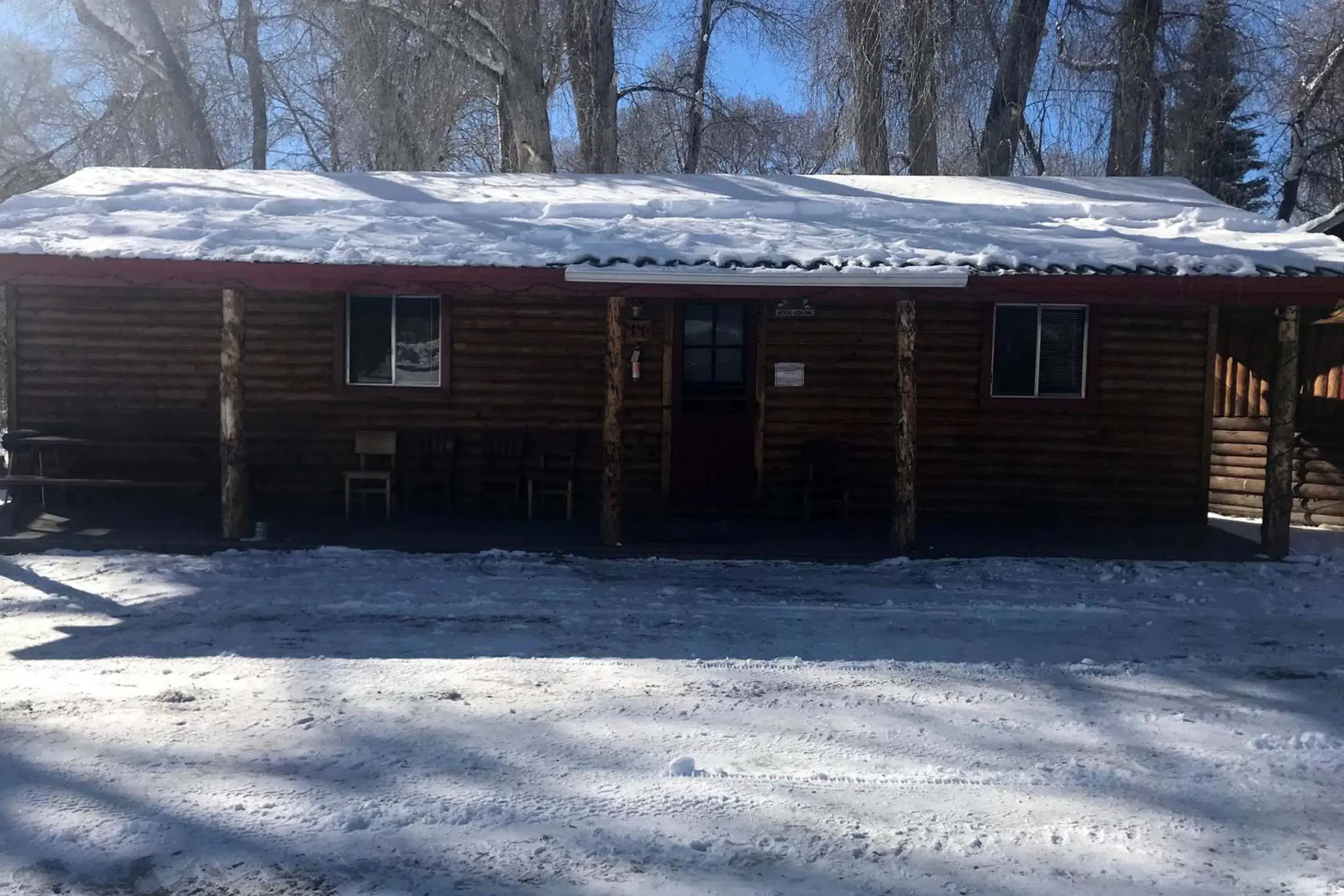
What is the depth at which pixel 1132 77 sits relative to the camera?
1761 centimetres

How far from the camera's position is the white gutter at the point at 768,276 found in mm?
8906

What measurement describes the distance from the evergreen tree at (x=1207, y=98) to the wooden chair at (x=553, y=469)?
12719 millimetres

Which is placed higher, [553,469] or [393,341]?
[393,341]

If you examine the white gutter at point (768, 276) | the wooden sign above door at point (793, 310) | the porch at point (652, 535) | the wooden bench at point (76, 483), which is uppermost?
the white gutter at point (768, 276)

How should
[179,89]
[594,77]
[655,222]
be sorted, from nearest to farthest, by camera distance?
[655,222] → [594,77] → [179,89]

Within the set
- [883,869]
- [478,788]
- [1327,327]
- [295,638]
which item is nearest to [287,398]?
[295,638]

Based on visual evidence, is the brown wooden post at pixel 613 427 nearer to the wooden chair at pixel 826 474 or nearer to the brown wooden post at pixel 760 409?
the brown wooden post at pixel 760 409

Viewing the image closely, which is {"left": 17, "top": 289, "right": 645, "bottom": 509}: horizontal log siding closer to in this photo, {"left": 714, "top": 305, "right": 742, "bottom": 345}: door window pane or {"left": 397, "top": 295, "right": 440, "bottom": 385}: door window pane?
{"left": 397, "top": 295, "right": 440, "bottom": 385}: door window pane

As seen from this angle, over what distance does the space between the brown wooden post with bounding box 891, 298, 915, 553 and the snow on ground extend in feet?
4.00

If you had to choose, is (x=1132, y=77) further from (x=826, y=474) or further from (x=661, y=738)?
(x=661, y=738)

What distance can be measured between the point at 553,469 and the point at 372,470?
1.82 m

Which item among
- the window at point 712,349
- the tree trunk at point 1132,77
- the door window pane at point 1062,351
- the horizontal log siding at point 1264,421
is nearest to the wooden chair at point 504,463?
the window at point 712,349

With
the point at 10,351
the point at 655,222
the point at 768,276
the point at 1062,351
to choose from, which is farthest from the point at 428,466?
the point at 1062,351

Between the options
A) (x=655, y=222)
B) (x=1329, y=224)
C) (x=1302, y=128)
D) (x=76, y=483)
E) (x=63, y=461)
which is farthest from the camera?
(x=1302, y=128)
